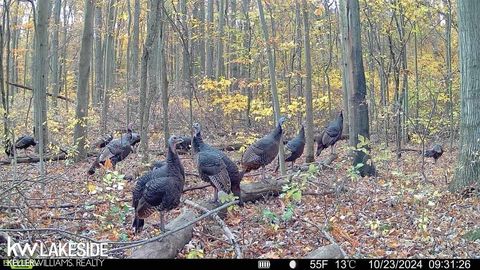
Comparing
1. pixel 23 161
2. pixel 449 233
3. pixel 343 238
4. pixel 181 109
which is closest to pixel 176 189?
pixel 343 238

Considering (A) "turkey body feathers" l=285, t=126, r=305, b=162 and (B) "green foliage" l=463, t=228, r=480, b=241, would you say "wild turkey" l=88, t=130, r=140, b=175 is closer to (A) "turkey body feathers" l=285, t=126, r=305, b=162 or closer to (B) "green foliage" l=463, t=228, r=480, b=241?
(A) "turkey body feathers" l=285, t=126, r=305, b=162

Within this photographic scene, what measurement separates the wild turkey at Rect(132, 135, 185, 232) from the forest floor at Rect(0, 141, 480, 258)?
312 millimetres

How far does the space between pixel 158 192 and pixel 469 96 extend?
6131 millimetres

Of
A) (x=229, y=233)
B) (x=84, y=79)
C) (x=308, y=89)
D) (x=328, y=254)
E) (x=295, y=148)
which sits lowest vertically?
(x=328, y=254)

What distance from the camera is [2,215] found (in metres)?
6.61

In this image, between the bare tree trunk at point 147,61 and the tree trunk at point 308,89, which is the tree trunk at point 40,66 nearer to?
the bare tree trunk at point 147,61

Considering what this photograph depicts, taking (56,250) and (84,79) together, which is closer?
(56,250)

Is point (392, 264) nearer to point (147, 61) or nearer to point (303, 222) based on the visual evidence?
point (303, 222)

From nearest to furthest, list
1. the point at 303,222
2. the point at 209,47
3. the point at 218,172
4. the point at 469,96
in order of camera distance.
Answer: the point at 303,222 < the point at 218,172 < the point at 469,96 < the point at 209,47

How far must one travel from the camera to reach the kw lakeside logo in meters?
4.44

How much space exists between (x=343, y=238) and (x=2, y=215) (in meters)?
4.65

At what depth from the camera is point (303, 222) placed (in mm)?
7305

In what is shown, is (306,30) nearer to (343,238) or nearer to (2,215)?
(343,238)

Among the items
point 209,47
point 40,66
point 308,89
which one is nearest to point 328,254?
point 40,66
